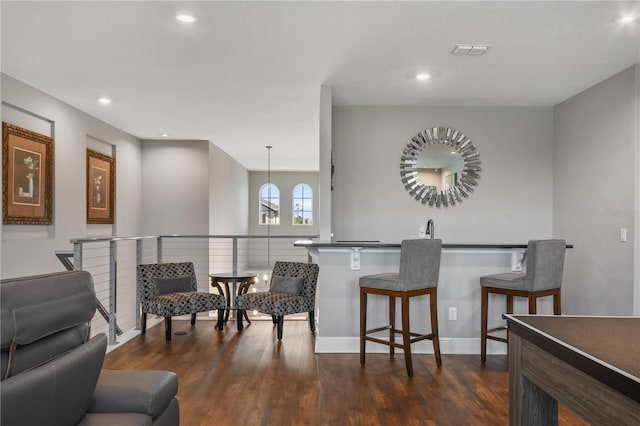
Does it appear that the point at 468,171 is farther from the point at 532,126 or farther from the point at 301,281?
the point at 301,281

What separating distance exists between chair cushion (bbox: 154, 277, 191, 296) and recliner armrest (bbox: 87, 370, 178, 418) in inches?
134

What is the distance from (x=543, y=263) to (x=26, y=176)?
4799 mm

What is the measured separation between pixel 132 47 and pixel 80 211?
2813mm

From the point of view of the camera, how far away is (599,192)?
4.36 meters

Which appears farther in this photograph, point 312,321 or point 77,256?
point 312,321

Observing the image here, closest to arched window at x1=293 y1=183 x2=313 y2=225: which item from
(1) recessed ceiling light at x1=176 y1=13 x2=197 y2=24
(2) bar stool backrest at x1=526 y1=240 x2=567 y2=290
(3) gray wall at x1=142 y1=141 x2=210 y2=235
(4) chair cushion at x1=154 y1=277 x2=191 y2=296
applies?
(3) gray wall at x1=142 y1=141 x2=210 y2=235

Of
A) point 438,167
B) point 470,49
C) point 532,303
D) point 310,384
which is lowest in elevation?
point 310,384

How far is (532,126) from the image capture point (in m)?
5.33

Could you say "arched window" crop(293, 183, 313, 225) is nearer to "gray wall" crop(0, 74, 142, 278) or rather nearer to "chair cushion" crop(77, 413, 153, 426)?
"gray wall" crop(0, 74, 142, 278)

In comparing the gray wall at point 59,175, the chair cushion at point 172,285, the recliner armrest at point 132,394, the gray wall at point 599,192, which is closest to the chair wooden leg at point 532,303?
the gray wall at point 599,192

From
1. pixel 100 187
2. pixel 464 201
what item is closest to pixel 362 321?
pixel 464 201

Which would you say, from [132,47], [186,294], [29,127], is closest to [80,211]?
[29,127]

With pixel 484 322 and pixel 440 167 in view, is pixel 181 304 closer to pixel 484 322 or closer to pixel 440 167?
pixel 484 322

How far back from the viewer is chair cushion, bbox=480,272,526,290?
12.1 feet
